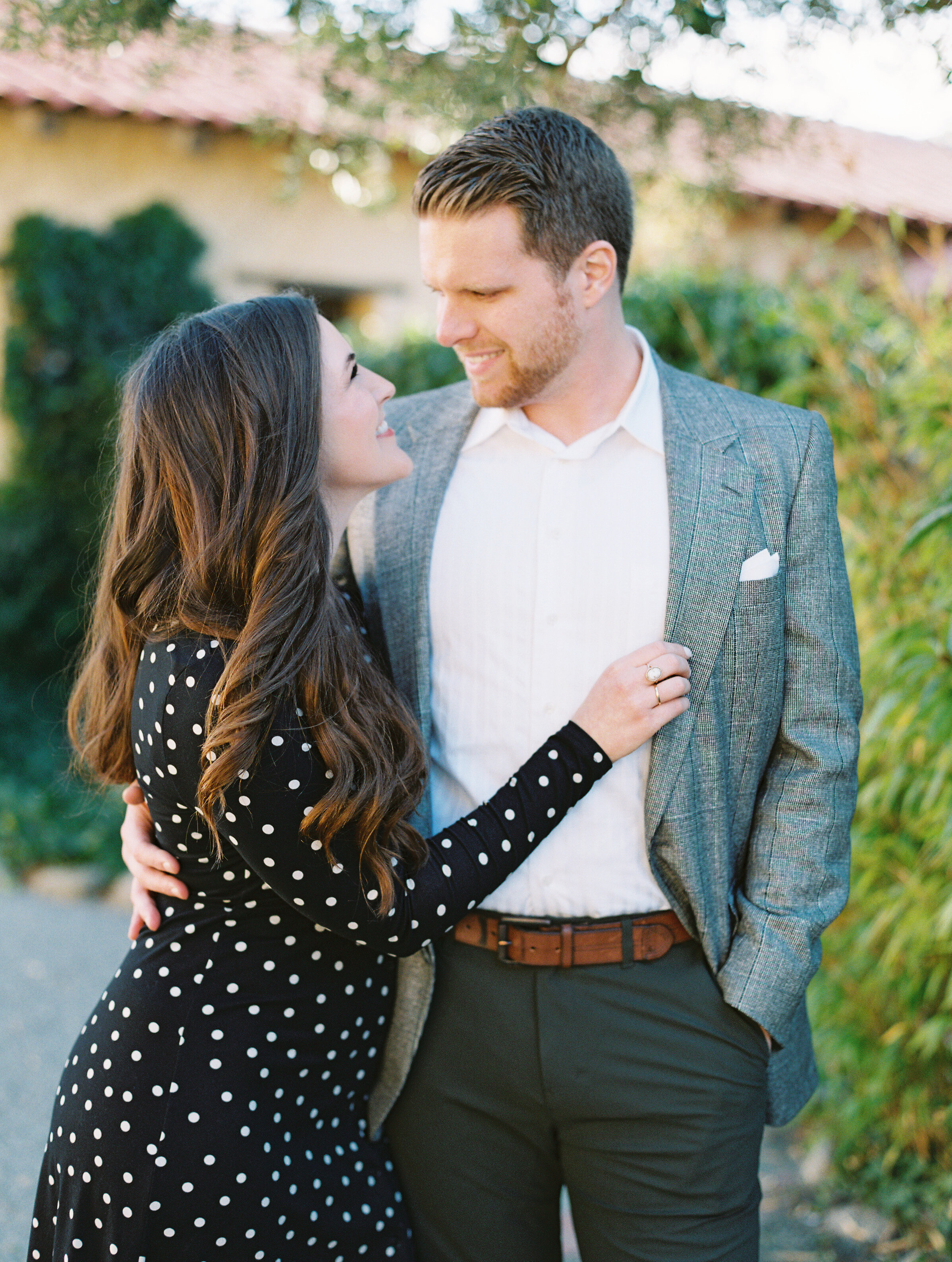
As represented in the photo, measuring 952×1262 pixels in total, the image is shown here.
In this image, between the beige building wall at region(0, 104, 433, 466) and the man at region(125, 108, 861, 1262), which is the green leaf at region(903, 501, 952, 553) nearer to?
the man at region(125, 108, 861, 1262)

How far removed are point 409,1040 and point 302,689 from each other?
2.34ft

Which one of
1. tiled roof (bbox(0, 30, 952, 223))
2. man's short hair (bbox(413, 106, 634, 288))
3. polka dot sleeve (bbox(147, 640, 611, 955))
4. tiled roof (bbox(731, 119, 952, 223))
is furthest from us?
tiled roof (bbox(731, 119, 952, 223))

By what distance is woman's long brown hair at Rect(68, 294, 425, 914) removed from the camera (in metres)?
1.52

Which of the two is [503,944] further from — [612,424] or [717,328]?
[717,328]

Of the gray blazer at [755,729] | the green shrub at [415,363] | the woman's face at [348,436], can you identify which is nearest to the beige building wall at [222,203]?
the green shrub at [415,363]

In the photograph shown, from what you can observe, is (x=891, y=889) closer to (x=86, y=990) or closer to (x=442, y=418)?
(x=442, y=418)

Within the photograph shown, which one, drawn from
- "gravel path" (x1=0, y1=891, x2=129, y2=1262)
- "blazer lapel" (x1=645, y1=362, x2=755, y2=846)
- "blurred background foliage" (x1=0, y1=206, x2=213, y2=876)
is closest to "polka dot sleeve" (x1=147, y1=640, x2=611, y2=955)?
"blazer lapel" (x1=645, y1=362, x2=755, y2=846)

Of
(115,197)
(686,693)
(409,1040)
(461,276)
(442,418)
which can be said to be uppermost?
(115,197)

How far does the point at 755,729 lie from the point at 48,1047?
3.24 m

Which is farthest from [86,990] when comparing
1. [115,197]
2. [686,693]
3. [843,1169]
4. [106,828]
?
[115,197]

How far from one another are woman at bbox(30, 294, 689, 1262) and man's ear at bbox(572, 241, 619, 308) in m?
0.50

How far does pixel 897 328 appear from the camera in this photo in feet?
10.0

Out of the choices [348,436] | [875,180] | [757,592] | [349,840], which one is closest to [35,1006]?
[349,840]

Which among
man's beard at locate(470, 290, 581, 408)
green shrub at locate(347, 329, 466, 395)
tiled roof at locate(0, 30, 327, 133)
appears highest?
tiled roof at locate(0, 30, 327, 133)
